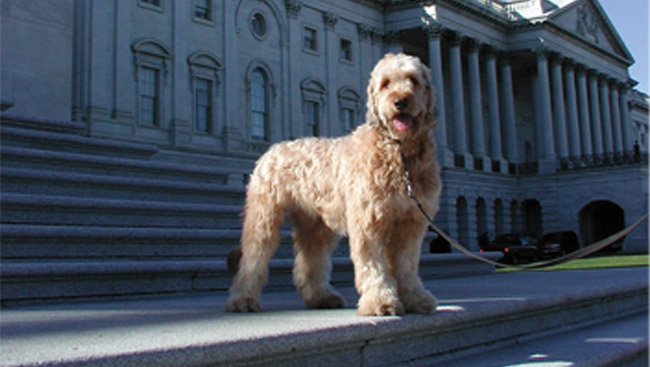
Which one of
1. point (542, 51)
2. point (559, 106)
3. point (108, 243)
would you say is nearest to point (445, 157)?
point (542, 51)

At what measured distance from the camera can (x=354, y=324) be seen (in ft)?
14.8

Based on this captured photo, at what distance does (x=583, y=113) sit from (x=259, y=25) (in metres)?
33.6

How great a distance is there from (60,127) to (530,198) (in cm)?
4329

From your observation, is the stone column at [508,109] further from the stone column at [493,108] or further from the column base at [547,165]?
the column base at [547,165]

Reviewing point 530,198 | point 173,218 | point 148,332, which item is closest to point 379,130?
point 148,332

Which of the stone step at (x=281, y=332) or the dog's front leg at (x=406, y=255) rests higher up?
the dog's front leg at (x=406, y=255)

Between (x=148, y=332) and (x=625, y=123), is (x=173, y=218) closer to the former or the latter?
(x=148, y=332)

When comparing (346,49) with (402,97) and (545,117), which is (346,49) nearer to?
(545,117)

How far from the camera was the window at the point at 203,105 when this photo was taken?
35906 millimetres

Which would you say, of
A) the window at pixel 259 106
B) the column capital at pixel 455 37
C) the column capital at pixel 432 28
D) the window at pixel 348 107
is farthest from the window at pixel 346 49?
the window at pixel 259 106

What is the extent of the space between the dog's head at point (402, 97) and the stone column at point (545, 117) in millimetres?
50586

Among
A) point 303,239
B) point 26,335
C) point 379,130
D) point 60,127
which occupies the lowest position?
point 26,335

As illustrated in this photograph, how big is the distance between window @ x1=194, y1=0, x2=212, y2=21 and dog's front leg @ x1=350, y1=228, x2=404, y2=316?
33.1 meters

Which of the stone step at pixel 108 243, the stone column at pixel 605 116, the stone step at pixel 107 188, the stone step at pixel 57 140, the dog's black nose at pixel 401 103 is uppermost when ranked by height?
the stone column at pixel 605 116
